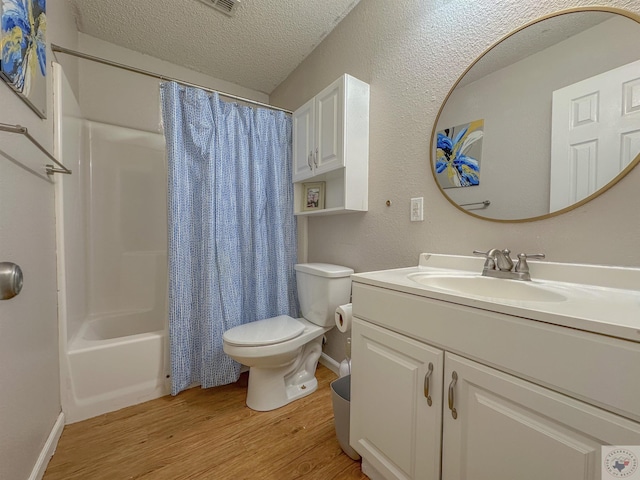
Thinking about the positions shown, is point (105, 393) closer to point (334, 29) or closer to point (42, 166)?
point (42, 166)

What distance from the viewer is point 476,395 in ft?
2.10

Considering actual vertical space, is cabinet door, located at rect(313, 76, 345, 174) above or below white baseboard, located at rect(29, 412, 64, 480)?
above

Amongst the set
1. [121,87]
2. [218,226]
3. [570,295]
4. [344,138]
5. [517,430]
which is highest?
[121,87]

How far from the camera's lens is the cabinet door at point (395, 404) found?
732mm

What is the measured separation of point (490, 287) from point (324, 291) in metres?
0.89

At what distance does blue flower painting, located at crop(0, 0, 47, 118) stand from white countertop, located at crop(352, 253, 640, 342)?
1.37 m

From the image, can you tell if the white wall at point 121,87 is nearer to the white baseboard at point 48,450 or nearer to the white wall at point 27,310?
the white wall at point 27,310

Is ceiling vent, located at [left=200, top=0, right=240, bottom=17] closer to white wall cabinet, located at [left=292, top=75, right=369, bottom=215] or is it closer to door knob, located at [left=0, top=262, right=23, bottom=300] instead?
white wall cabinet, located at [left=292, top=75, right=369, bottom=215]

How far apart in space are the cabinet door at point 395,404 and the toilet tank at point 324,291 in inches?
21.4

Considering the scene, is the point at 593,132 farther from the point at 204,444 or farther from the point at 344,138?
the point at 204,444

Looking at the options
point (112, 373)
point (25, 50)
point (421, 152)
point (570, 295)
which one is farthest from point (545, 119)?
point (112, 373)

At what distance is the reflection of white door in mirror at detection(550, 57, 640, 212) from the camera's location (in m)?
0.72

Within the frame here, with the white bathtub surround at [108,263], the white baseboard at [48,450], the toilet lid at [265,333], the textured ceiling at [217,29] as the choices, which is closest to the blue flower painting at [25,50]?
the white bathtub surround at [108,263]

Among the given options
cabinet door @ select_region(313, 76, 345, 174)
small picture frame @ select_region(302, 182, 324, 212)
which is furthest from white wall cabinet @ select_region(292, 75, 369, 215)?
small picture frame @ select_region(302, 182, 324, 212)
